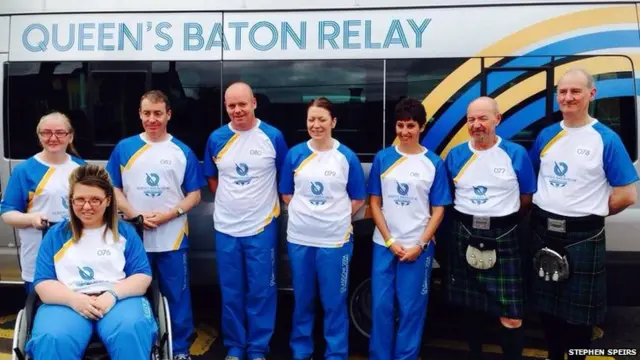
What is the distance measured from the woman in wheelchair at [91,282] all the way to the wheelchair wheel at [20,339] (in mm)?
77

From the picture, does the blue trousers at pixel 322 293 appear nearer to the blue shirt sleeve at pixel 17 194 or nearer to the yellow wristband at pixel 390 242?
the yellow wristband at pixel 390 242

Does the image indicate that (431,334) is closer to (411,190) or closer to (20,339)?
(411,190)

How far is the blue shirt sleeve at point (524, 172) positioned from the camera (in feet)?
10.7

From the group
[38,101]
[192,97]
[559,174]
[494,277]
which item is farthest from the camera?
[38,101]

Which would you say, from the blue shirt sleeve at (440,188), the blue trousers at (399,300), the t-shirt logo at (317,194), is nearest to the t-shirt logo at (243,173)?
the t-shirt logo at (317,194)

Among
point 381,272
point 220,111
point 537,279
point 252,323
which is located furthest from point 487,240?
point 220,111

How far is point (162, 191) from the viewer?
3570 millimetres

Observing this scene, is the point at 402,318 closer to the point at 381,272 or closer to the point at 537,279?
the point at 381,272

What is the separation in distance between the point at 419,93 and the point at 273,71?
0.97 meters

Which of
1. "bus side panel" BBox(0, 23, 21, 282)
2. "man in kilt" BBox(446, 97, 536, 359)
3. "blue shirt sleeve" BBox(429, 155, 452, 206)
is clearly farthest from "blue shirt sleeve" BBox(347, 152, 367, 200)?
"bus side panel" BBox(0, 23, 21, 282)

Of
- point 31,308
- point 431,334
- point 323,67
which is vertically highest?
point 323,67

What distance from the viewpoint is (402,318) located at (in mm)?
3490

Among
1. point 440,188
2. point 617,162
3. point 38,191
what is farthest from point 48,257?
point 617,162

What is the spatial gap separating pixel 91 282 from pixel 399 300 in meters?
1.73
